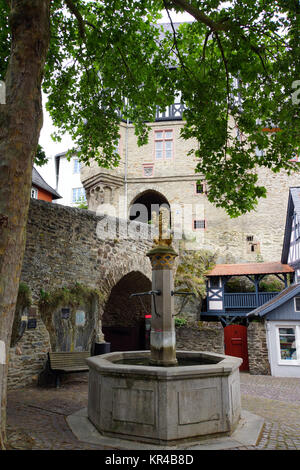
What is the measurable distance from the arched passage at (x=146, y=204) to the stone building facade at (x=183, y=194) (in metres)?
0.15

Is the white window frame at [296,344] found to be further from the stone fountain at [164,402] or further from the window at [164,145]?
the window at [164,145]

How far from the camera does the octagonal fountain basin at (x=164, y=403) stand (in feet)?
13.8

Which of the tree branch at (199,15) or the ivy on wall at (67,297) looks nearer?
the tree branch at (199,15)

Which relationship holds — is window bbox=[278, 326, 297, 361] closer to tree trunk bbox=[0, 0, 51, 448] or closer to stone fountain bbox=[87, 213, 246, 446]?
stone fountain bbox=[87, 213, 246, 446]

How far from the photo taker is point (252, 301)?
17688 mm

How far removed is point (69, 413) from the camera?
575cm

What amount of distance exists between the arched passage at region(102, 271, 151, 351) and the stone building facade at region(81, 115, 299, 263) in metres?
8.44

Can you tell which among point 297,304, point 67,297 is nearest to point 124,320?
point 67,297

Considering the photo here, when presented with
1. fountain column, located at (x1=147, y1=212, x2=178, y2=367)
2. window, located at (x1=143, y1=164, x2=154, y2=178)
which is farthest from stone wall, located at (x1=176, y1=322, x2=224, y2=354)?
A: window, located at (x1=143, y1=164, x2=154, y2=178)

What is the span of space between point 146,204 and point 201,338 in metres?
14.5

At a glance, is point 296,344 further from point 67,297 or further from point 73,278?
point 67,297

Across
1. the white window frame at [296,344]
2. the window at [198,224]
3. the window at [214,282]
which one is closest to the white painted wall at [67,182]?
the window at [198,224]
